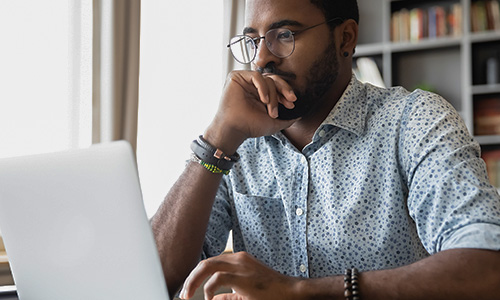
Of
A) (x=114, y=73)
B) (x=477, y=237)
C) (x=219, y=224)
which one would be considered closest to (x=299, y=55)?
(x=219, y=224)

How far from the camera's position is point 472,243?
98 cm

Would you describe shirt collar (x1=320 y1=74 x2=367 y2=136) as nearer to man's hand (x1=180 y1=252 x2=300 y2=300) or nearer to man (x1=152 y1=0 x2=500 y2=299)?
man (x1=152 y1=0 x2=500 y2=299)

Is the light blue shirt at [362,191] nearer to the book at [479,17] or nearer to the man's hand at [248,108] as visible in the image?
the man's hand at [248,108]

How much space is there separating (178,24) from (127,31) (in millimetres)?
532

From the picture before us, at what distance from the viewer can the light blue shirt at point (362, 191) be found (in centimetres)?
111

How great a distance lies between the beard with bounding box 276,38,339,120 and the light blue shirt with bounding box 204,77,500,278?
0.19 feet

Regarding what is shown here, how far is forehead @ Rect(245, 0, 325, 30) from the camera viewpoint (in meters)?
1.44

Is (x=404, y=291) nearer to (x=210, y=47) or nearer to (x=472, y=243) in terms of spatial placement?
(x=472, y=243)

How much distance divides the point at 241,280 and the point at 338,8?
870 mm

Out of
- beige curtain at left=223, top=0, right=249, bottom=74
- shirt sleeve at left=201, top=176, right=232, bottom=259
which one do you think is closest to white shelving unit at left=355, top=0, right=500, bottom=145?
beige curtain at left=223, top=0, right=249, bottom=74

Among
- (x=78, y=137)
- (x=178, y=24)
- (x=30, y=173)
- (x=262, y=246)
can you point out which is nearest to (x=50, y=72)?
(x=78, y=137)

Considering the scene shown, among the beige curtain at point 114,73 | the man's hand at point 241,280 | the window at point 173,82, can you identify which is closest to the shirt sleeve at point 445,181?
the man's hand at point 241,280

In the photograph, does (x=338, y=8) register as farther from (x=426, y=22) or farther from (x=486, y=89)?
(x=426, y=22)

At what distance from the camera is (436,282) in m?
0.96
